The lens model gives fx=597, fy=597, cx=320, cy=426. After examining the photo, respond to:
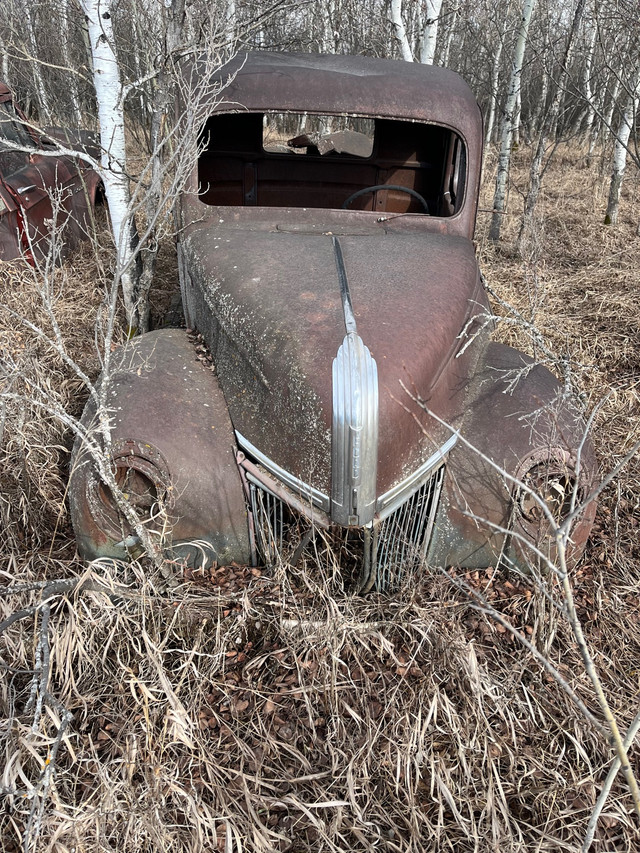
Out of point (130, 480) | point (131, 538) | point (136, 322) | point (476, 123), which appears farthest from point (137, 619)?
point (476, 123)

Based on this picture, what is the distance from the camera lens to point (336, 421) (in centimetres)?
176

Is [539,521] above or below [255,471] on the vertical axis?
below

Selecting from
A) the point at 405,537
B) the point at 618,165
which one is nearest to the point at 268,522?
the point at 405,537

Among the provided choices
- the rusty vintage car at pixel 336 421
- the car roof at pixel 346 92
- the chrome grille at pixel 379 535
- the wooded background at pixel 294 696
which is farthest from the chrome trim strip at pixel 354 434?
the car roof at pixel 346 92

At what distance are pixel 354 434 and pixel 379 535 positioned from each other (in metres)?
0.50

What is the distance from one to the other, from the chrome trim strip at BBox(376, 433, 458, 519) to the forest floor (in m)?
0.37

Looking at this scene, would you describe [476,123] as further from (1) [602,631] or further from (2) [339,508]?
(1) [602,631]

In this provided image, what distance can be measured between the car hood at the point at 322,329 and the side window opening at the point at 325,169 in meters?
1.11

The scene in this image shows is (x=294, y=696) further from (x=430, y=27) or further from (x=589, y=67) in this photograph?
(x=589, y=67)

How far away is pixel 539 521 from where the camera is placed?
2.06 meters

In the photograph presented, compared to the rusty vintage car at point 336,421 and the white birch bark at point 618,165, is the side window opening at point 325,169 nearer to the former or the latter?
the rusty vintage car at point 336,421

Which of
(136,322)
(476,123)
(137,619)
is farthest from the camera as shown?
(136,322)

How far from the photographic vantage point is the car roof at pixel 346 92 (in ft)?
9.05

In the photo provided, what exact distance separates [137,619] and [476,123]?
108 inches
